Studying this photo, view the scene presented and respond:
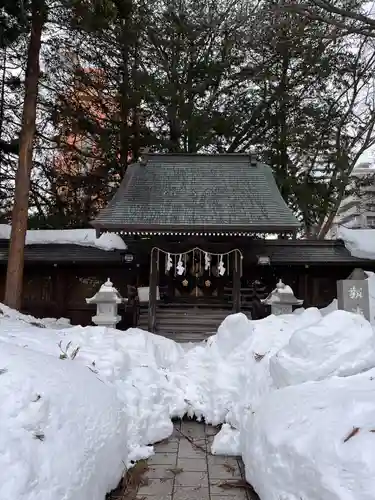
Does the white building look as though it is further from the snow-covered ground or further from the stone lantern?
the snow-covered ground

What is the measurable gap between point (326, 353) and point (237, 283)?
6576 millimetres

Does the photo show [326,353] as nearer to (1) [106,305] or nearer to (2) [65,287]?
(1) [106,305]

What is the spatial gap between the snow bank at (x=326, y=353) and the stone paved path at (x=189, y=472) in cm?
99

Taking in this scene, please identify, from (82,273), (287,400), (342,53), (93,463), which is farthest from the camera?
(342,53)

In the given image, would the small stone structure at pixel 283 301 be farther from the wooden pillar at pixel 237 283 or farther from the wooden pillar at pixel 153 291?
the wooden pillar at pixel 153 291

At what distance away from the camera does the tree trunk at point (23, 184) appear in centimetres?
987

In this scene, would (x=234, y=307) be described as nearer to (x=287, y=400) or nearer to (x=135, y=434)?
(x=135, y=434)

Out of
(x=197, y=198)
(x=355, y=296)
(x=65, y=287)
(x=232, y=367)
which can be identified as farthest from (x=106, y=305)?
(x=355, y=296)

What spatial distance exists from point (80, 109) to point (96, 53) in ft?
8.15

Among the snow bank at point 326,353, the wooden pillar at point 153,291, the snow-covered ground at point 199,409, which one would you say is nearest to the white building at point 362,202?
the wooden pillar at point 153,291

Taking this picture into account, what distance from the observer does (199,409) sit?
5.30 metres

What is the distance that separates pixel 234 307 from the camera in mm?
10305

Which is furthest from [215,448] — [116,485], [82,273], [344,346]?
[82,273]

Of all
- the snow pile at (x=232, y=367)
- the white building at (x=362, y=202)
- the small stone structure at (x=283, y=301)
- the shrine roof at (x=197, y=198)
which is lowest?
the snow pile at (x=232, y=367)
